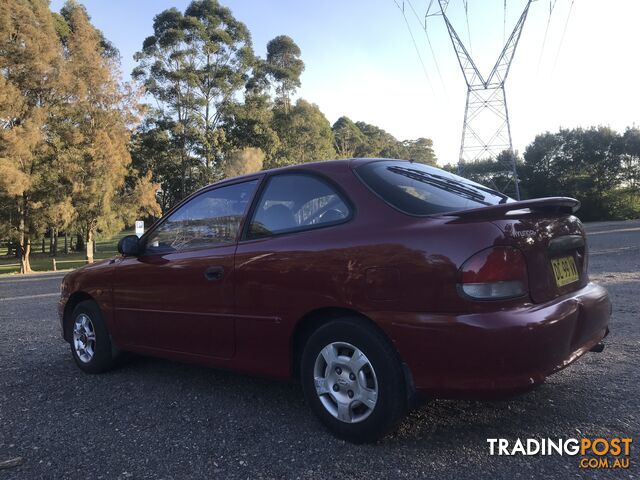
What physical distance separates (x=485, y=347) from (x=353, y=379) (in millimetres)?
782

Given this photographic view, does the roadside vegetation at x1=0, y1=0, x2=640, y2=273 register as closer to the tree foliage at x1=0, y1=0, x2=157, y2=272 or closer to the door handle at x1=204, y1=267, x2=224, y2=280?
the tree foliage at x1=0, y1=0, x2=157, y2=272

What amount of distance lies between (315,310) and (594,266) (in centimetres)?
978

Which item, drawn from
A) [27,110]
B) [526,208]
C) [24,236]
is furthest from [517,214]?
[24,236]

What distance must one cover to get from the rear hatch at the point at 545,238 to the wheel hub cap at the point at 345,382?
97cm

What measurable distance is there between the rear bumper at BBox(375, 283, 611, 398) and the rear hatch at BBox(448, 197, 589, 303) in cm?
14

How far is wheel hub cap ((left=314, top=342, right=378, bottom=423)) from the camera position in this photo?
108 inches

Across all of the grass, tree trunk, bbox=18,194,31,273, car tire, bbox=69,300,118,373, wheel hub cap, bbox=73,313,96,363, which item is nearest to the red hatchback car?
car tire, bbox=69,300,118,373

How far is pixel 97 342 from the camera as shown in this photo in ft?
14.6

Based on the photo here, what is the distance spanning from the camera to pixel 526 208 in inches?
106

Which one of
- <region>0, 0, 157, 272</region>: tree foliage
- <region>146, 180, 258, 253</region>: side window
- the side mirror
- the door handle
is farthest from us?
<region>0, 0, 157, 272</region>: tree foliage

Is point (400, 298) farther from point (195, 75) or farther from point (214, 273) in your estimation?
point (195, 75)

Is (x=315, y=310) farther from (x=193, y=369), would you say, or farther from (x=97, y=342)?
(x=97, y=342)

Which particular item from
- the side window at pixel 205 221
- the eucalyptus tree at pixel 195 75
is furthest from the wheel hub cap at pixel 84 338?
the eucalyptus tree at pixel 195 75

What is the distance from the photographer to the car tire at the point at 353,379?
2.65m
